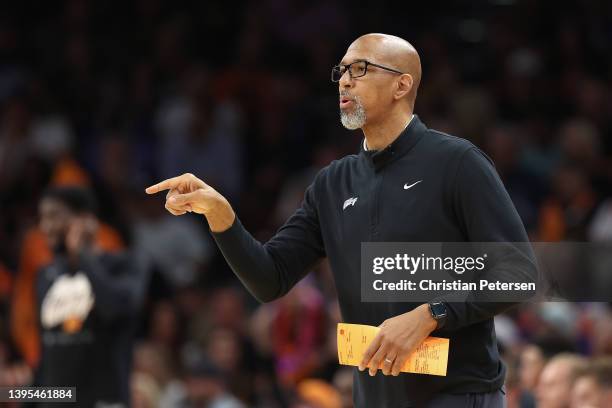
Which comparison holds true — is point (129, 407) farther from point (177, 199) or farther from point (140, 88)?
point (140, 88)

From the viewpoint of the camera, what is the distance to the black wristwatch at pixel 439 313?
14.1 ft

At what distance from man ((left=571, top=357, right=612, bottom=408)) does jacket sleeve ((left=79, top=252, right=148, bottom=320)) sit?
99.6 inches

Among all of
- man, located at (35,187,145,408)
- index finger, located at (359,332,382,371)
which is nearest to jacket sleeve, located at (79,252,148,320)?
man, located at (35,187,145,408)

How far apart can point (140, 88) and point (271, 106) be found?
52.6 inches

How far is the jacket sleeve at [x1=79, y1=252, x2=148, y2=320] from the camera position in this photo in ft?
22.5

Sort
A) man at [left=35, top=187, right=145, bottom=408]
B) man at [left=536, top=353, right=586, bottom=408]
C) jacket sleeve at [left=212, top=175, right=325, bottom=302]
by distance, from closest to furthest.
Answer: jacket sleeve at [left=212, top=175, right=325, bottom=302] → man at [left=536, top=353, right=586, bottom=408] → man at [left=35, top=187, right=145, bottom=408]

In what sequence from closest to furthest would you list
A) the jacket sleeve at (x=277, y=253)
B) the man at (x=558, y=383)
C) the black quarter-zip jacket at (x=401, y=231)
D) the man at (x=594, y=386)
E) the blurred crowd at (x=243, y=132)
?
1. the black quarter-zip jacket at (x=401, y=231)
2. the jacket sleeve at (x=277, y=253)
3. the man at (x=594, y=386)
4. the man at (x=558, y=383)
5. the blurred crowd at (x=243, y=132)

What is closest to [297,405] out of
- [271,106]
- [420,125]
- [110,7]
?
[271,106]

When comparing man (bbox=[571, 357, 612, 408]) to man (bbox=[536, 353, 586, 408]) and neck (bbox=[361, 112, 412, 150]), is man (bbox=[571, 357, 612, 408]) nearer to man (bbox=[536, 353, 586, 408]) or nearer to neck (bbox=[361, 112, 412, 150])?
man (bbox=[536, 353, 586, 408])

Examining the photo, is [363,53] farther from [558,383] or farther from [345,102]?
[558,383]

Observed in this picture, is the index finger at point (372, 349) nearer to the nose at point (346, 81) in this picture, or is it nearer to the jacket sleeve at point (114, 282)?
the nose at point (346, 81)

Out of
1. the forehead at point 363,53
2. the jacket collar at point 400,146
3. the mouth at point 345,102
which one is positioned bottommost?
the jacket collar at point 400,146

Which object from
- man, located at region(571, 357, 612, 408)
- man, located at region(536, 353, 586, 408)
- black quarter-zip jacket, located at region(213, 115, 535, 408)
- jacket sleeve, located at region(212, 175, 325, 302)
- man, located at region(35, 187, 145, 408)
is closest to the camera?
black quarter-zip jacket, located at region(213, 115, 535, 408)

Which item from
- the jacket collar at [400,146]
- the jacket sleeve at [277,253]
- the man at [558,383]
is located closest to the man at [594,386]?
the man at [558,383]
